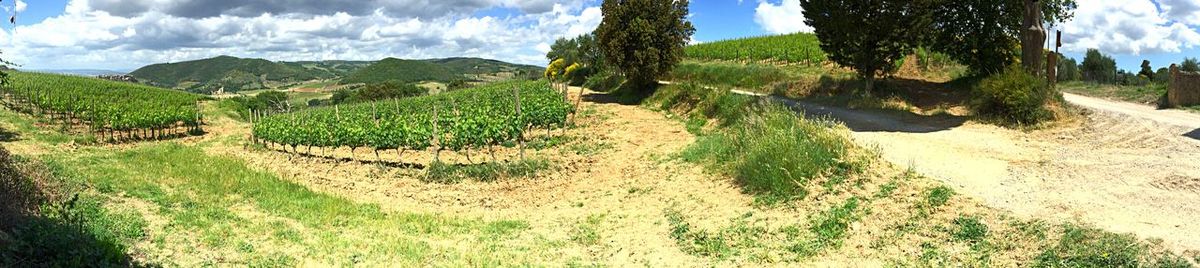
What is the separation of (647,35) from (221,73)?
168 metres

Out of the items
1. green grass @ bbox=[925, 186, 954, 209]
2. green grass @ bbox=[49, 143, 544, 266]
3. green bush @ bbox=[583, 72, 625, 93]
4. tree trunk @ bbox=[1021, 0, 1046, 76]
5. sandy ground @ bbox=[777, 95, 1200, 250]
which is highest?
tree trunk @ bbox=[1021, 0, 1046, 76]

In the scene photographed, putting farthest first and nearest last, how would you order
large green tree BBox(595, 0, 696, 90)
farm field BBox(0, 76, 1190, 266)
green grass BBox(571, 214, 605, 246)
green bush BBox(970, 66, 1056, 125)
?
1. large green tree BBox(595, 0, 696, 90)
2. green bush BBox(970, 66, 1056, 125)
3. green grass BBox(571, 214, 605, 246)
4. farm field BBox(0, 76, 1190, 266)

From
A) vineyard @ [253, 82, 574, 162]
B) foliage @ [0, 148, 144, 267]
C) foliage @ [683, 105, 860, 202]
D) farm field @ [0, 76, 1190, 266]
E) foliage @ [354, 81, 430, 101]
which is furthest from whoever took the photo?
foliage @ [354, 81, 430, 101]

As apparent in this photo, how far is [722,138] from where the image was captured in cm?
1369

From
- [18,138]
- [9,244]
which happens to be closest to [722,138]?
[9,244]

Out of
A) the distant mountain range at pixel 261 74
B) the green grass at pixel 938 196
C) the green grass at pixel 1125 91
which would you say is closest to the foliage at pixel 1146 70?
the green grass at pixel 1125 91

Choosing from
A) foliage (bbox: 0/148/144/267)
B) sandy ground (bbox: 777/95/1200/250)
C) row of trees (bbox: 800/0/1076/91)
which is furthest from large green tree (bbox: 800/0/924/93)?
foliage (bbox: 0/148/144/267)

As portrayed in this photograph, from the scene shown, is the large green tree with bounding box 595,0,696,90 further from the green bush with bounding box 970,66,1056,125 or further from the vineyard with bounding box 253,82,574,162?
the green bush with bounding box 970,66,1056,125

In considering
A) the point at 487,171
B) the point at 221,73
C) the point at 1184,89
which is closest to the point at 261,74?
the point at 221,73

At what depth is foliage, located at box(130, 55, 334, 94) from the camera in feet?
484

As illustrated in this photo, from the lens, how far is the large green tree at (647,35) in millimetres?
24906

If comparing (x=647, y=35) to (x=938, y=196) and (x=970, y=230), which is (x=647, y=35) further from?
(x=970, y=230)

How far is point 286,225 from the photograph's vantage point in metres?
8.98

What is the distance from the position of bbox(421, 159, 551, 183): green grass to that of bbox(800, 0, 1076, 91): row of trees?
362 inches
